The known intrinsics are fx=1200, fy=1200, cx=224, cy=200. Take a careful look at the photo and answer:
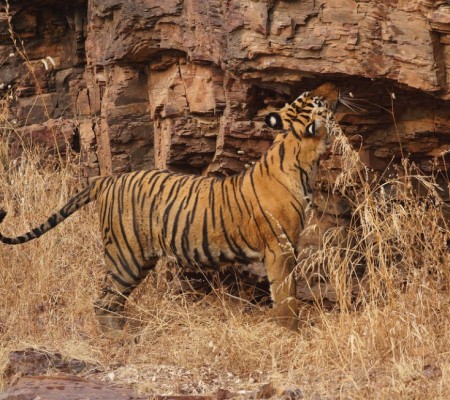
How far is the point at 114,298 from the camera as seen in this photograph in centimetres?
826

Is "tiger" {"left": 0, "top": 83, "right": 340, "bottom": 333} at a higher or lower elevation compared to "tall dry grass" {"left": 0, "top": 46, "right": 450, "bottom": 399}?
higher

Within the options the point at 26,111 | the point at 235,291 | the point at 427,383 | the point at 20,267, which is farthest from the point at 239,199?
the point at 26,111

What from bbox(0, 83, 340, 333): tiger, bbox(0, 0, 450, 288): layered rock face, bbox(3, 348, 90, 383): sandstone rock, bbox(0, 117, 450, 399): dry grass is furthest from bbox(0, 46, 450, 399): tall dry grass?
bbox(0, 0, 450, 288): layered rock face

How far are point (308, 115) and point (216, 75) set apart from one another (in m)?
1.15

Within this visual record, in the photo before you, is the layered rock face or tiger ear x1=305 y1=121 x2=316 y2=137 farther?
tiger ear x1=305 y1=121 x2=316 y2=137

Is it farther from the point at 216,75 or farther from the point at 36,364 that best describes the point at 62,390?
the point at 216,75

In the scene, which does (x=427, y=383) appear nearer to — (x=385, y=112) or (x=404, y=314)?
(x=404, y=314)

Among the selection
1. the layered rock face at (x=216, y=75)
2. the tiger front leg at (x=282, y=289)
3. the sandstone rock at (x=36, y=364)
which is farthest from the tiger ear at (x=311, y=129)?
the sandstone rock at (x=36, y=364)

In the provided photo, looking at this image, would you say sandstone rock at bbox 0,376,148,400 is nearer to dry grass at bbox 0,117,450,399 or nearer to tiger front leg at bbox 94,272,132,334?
dry grass at bbox 0,117,450,399

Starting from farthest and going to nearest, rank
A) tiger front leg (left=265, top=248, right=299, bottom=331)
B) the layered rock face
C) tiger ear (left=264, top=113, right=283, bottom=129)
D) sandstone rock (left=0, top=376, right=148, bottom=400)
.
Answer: tiger ear (left=264, top=113, right=283, bottom=129)
tiger front leg (left=265, top=248, right=299, bottom=331)
the layered rock face
sandstone rock (left=0, top=376, right=148, bottom=400)

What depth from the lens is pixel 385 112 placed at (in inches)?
319

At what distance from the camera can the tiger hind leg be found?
322 inches

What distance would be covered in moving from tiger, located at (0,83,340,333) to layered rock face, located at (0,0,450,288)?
1.17 ft

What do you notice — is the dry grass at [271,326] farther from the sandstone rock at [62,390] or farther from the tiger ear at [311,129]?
the tiger ear at [311,129]
